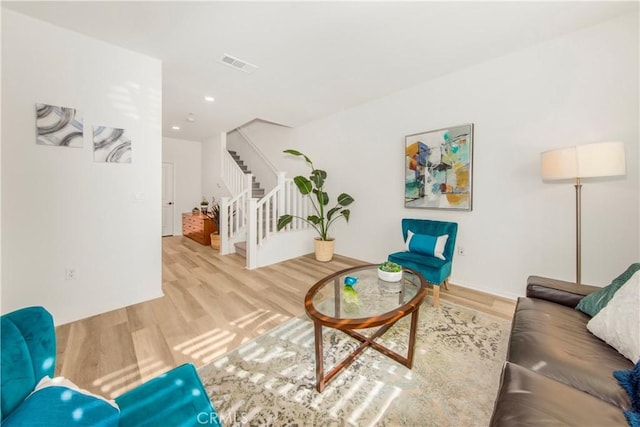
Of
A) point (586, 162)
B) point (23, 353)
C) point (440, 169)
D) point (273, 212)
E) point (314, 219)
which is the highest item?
point (440, 169)

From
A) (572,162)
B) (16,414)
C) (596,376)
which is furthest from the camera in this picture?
(572,162)

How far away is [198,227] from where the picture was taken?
5.56 m

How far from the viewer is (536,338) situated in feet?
4.31

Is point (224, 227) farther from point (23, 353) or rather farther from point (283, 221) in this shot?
point (23, 353)

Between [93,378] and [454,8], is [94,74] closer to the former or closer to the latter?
[93,378]

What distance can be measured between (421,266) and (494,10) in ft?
7.53

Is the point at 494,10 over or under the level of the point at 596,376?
over

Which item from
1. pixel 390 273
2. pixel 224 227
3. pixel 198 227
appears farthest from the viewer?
pixel 198 227

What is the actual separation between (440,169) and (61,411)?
3453mm

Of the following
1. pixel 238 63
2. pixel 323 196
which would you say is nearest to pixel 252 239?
pixel 323 196

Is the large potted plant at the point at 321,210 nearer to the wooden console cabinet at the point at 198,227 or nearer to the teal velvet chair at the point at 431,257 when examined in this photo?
A: the teal velvet chair at the point at 431,257

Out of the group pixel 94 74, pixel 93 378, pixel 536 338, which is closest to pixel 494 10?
pixel 536 338

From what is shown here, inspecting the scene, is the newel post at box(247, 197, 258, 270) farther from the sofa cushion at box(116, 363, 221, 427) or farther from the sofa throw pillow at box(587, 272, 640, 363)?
the sofa throw pillow at box(587, 272, 640, 363)

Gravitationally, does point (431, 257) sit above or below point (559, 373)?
above
